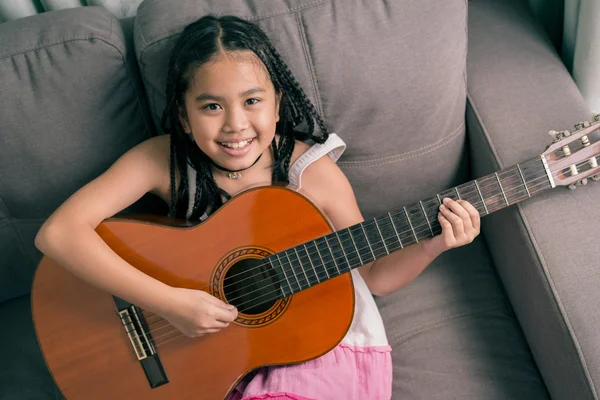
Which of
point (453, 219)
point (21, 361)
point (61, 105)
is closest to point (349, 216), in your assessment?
point (453, 219)

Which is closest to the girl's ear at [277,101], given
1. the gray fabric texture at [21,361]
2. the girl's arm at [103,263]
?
the girl's arm at [103,263]

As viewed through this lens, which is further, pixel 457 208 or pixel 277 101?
pixel 277 101

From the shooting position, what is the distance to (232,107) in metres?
1.01

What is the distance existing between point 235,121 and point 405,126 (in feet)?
1.35

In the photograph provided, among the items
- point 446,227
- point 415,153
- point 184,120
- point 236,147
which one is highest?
point 184,120

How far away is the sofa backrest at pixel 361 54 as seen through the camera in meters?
1.13

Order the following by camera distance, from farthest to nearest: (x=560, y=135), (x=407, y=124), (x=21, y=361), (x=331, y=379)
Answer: (x=21, y=361)
(x=407, y=124)
(x=331, y=379)
(x=560, y=135)

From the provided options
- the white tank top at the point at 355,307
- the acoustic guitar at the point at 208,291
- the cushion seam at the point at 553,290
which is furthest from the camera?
the white tank top at the point at 355,307

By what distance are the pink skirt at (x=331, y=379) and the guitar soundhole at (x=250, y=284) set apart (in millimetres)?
156

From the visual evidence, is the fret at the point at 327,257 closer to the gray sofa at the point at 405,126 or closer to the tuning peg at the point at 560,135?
the gray sofa at the point at 405,126

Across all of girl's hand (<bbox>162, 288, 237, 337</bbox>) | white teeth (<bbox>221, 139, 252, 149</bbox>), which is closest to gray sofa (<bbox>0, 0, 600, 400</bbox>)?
white teeth (<bbox>221, 139, 252, 149</bbox>)

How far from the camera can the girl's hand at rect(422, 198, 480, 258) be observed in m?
1.02

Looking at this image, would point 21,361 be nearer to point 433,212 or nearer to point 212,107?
point 212,107

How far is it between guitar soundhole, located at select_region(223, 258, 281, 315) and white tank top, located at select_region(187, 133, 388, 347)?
0.16 m
